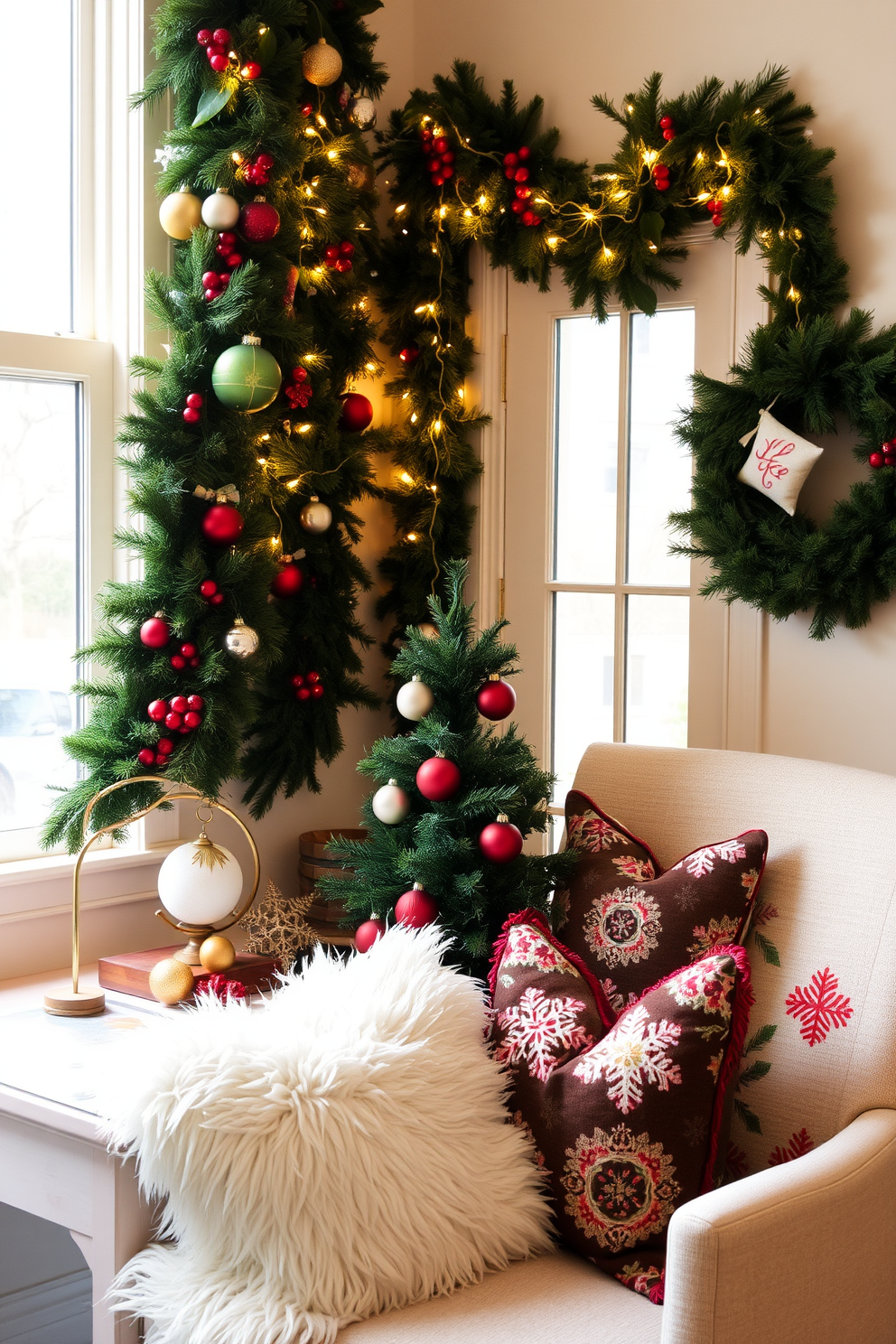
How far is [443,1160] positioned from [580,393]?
1.75 metres

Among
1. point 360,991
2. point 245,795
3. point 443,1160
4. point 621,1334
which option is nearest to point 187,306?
point 245,795

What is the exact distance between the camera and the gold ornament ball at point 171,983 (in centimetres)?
166

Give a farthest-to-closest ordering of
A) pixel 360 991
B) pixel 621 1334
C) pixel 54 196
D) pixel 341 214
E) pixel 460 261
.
→ pixel 460 261 < pixel 341 214 < pixel 54 196 < pixel 360 991 < pixel 621 1334

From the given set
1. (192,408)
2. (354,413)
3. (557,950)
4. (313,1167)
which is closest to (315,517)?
(354,413)

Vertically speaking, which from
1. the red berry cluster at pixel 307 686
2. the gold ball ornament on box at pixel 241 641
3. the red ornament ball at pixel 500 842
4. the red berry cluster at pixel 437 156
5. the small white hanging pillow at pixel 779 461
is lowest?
the red ornament ball at pixel 500 842

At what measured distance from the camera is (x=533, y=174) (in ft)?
8.11

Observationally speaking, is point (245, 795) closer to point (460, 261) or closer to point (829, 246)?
point (460, 261)

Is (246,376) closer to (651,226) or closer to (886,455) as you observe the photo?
(651,226)

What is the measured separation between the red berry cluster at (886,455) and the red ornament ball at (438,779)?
37.8 inches

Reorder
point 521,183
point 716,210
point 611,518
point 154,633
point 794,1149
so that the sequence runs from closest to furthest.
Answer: point 794,1149, point 154,633, point 716,210, point 521,183, point 611,518

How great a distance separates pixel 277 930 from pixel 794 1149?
2.97ft

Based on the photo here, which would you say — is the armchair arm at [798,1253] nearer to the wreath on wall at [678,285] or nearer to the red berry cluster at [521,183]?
the wreath on wall at [678,285]

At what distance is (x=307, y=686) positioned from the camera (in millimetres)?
2281

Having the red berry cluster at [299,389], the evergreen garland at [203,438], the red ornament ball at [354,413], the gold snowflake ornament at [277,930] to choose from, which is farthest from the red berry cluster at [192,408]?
the gold snowflake ornament at [277,930]
